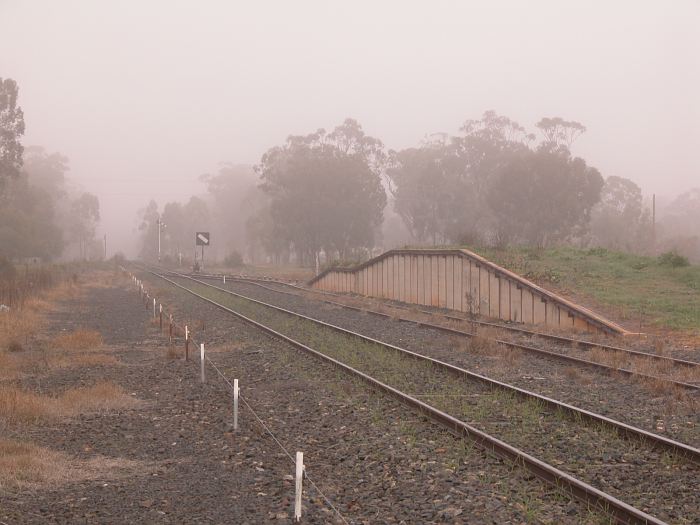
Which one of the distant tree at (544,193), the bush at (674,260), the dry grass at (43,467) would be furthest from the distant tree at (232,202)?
the dry grass at (43,467)

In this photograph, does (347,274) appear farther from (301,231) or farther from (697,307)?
(301,231)

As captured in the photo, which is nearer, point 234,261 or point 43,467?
point 43,467

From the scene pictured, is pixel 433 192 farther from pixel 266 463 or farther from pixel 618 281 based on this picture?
pixel 266 463

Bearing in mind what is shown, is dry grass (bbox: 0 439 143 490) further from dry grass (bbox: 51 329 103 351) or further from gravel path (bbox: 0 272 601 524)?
dry grass (bbox: 51 329 103 351)

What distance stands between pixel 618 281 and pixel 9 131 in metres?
54.7

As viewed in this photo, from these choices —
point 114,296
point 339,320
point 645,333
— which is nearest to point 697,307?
point 645,333

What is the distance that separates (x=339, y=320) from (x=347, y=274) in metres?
16.4

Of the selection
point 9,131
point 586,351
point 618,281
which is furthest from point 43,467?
point 9,131

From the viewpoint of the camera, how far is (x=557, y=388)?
11.8 meters

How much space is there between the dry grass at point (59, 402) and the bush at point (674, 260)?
2243 cm

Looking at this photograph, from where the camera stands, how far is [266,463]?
7.98 m

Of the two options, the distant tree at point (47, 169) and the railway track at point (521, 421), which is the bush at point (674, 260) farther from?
the distant tree at point (47, 169)

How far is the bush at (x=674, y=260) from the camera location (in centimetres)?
2689

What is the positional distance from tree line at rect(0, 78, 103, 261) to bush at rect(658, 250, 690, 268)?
35.5m
